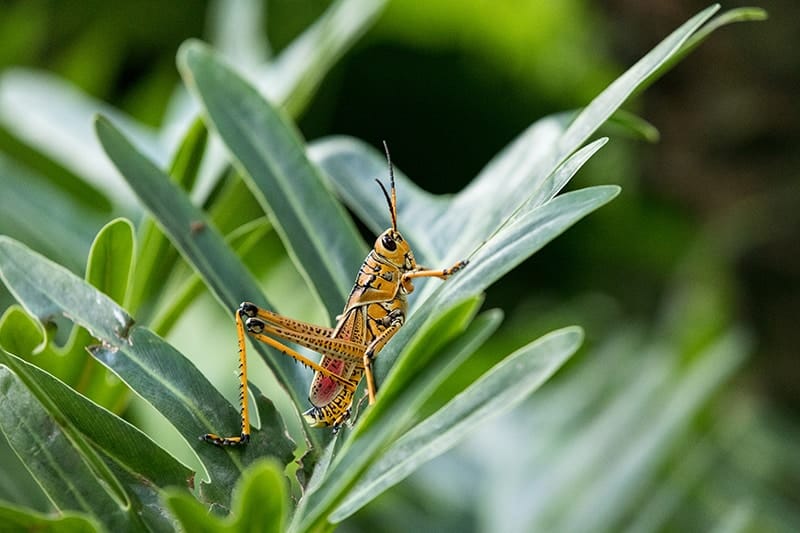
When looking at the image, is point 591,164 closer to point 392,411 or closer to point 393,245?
point 393,245

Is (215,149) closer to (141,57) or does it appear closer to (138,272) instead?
(138,272)

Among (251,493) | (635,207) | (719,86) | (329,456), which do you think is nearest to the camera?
(251,493)

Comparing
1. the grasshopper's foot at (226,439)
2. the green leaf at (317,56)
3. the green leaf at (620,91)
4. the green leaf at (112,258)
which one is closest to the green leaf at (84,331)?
the green leaf at (112,258)

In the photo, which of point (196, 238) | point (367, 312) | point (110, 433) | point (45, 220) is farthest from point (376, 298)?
point (45, 220)

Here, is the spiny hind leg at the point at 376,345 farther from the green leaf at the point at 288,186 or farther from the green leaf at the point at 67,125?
the green leaf at the point at 67,125

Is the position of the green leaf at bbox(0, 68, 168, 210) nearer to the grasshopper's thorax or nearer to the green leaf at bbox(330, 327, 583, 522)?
the grasshopper's thorax

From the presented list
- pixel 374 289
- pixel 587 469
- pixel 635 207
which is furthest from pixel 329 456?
pixel 635 207

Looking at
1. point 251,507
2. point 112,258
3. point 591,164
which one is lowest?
point 251,507
